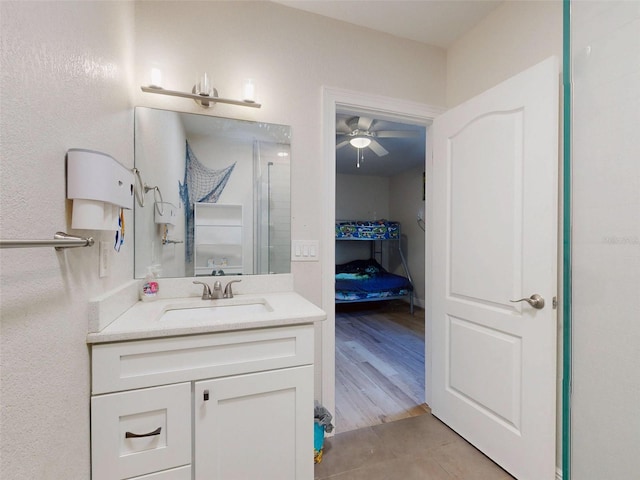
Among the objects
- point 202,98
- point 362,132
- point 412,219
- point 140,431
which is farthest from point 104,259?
point 412,219

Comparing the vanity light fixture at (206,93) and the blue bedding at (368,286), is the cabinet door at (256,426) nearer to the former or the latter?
the vanity light fixture at (206,93)

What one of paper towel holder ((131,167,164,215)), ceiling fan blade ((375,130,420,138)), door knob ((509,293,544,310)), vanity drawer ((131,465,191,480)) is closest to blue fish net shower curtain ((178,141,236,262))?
paper towel holder ((131,167,164,215))

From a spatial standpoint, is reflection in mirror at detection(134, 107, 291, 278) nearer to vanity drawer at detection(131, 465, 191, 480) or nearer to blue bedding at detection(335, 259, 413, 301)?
vanity drawer at detection(131, 465, 191, 480)

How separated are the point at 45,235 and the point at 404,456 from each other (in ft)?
6.33

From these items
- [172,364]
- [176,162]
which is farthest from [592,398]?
[176,162]

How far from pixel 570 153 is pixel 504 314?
2.87 feet

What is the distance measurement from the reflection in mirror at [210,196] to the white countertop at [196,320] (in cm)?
21

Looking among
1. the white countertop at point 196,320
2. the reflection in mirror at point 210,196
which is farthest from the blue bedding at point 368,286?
the white countertop at point 196,320

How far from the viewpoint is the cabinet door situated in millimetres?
1082

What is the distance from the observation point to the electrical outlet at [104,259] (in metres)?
1.08

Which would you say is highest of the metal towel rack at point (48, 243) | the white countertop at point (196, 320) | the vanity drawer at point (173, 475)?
the metal towel rack at point (48, 243)

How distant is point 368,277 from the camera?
192 inches

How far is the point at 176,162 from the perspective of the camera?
1609 millimetres

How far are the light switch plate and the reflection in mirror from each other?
4 cm
